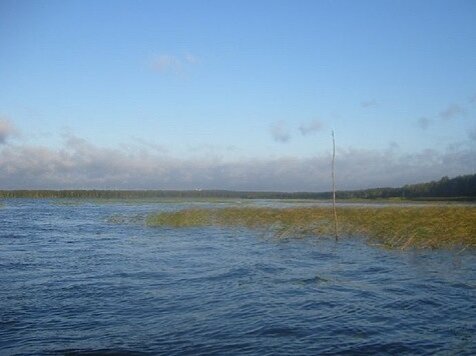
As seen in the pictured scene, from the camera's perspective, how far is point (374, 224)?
123 ft

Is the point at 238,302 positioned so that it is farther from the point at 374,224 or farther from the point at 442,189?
the point at 442,189

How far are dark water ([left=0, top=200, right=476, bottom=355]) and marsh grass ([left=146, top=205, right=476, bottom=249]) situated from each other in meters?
3.91

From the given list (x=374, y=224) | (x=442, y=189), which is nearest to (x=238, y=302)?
(x=374, y=224)

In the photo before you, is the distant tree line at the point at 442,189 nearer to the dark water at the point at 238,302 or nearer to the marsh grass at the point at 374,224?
the marsh grass at the point at 374,224

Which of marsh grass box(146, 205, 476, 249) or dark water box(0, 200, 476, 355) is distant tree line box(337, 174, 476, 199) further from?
dark water box(0, 200, 476, 355)

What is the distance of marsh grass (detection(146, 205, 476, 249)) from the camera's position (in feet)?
93.9

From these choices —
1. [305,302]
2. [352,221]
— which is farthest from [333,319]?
[352,221]

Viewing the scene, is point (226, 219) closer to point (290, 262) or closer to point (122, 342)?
point (290, 262)

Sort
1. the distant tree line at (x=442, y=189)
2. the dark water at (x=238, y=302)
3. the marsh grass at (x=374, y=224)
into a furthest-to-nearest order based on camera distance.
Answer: the distant tree line at (x=442, y=189) → the marsh grass at (x=374, y=224) → the dark water at (x=238, y=302)

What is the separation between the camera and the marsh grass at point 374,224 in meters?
28.6

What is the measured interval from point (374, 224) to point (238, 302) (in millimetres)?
25609

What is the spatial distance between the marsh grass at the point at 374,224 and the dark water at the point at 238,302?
3909 millimetres

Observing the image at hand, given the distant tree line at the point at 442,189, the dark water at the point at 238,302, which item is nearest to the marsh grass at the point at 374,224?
the dark water at the point at 238,302

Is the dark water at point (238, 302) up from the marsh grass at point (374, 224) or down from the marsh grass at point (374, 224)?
down
